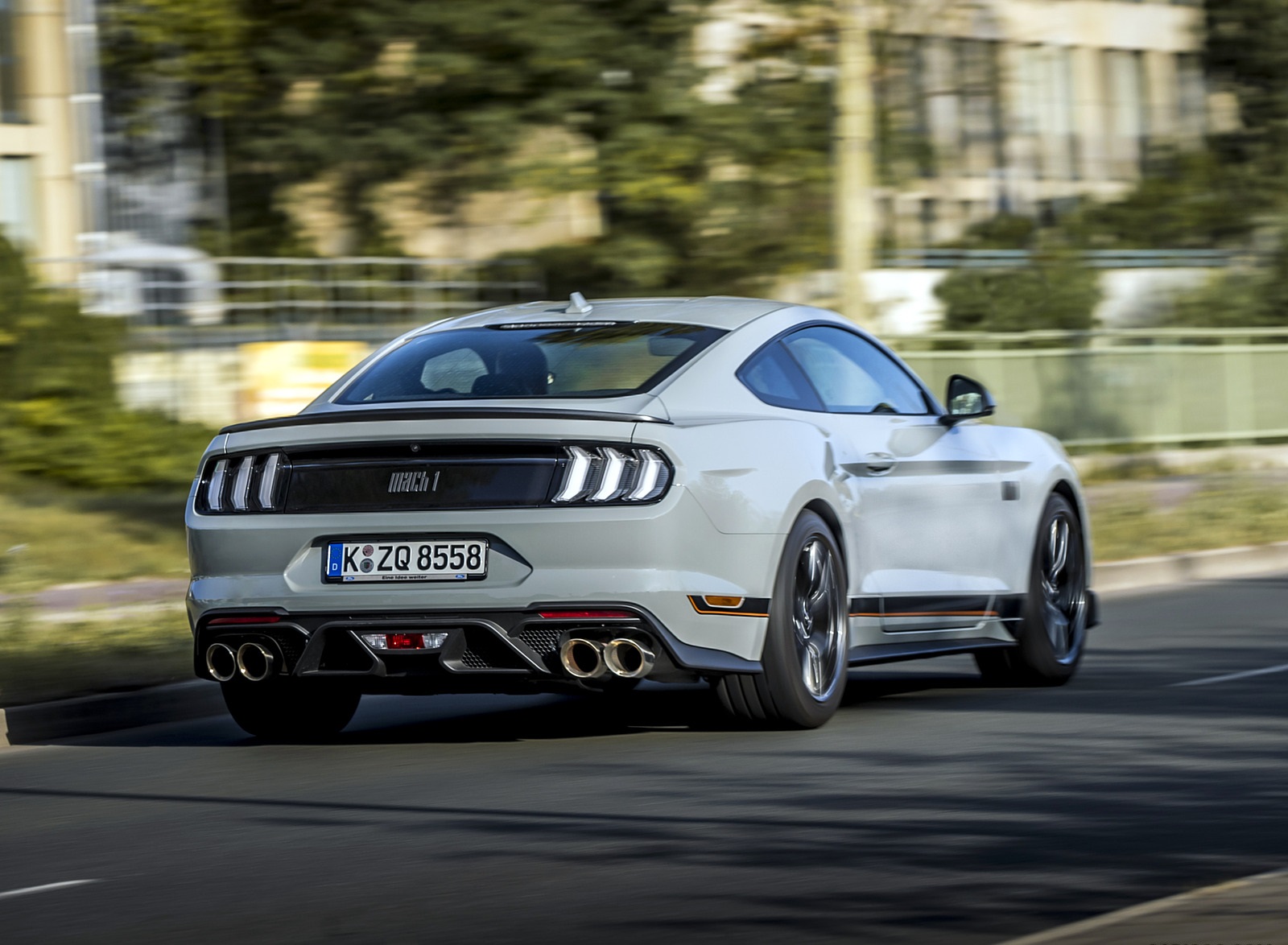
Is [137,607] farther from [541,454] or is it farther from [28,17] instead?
[28,17]

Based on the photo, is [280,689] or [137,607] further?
[137,607]

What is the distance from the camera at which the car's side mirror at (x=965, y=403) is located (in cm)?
920

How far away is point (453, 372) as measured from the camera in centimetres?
826

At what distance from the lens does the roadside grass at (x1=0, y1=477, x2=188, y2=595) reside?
51.7 ft

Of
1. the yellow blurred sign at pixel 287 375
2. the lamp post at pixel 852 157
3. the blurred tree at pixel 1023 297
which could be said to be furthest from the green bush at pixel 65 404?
the blurred tree at pixel 1023 297

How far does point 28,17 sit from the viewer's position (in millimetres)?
34688

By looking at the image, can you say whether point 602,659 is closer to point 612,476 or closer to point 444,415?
point 612,476

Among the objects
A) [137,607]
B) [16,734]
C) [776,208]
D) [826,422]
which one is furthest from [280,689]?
[776,208]

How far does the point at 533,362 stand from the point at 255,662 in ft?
4.62

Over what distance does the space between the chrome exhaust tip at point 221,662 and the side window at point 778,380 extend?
76.2 inches

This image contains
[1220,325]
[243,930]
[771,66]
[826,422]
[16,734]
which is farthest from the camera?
[1220,325]

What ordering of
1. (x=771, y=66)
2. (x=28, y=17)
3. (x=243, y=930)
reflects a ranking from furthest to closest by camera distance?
(x=28, y=17) → (x=771, y=66) → (x=243, y=930)

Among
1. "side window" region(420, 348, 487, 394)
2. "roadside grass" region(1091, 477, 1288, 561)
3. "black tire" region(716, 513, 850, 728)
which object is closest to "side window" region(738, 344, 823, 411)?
"black tire" region(716, 513, 850, 728)

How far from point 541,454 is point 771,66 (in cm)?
2488
